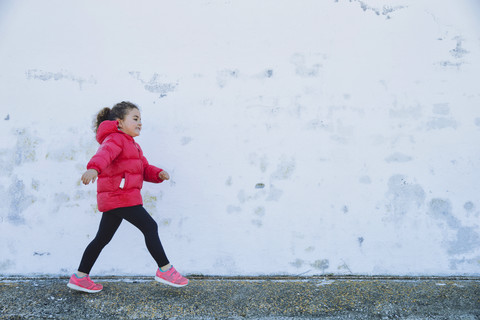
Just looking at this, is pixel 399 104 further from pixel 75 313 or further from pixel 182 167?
pixel 75 313

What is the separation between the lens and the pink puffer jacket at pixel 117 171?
2281 mm

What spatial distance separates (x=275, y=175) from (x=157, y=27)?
1514 mm

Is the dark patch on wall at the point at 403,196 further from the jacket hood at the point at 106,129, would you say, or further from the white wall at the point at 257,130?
the jacket hood at the point at 106,129

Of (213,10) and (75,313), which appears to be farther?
(213,10)

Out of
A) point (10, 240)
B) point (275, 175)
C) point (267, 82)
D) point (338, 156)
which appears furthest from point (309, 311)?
point (10, 240)

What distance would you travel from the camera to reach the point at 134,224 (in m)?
2.37

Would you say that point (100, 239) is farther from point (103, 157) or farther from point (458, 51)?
point (458, 51)

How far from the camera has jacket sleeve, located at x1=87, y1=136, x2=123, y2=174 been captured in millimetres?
2105

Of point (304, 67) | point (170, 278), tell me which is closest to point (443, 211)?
point (304, 67)

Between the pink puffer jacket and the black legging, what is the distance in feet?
0.19

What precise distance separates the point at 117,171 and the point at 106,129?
289mm

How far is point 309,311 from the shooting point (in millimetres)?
2162

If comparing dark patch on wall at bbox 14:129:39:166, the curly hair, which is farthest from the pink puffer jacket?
dark patch on wall at bbox 14:129:39:166

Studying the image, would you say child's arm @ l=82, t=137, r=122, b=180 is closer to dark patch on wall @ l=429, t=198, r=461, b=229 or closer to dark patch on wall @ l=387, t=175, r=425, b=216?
dark patch on wall @ l=387, t=175, r=425, b=216
